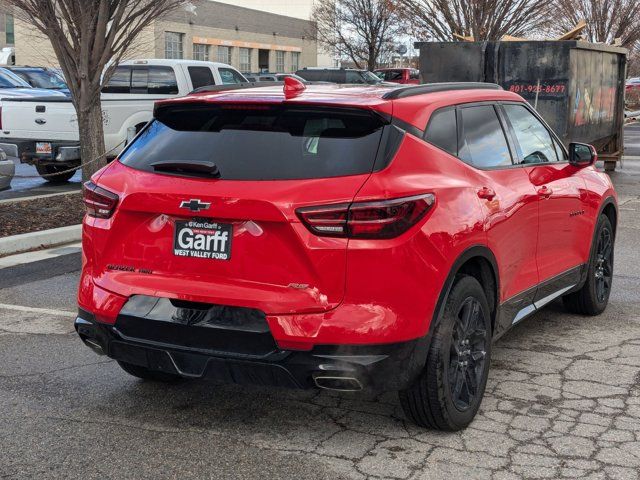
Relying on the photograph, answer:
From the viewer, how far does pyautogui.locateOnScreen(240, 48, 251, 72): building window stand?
197 ft

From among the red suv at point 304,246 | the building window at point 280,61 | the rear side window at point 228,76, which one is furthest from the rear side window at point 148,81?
the building window at point 280,61

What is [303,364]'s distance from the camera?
13.1 feet

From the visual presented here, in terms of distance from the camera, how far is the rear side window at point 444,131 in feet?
15.0

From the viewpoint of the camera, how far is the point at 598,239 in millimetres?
6617

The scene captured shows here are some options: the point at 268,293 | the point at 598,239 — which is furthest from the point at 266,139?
the point at 598,239

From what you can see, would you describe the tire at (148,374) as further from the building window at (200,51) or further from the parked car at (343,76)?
the building window at (200,51)

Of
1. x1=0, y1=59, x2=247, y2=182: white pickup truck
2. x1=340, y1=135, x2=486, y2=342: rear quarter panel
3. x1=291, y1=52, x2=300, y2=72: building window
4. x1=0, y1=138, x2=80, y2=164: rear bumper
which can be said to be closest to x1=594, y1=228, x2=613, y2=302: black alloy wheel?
x1=340, y1=135, x2=486, y2=342: rear quarter panel

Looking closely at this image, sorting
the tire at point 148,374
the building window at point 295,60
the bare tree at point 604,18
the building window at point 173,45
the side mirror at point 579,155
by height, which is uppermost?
the bare tree at point 604,18

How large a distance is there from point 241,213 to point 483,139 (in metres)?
1.70

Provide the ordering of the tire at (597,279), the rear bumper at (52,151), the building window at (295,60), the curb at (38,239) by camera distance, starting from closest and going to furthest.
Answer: the tire at (597,279)
the curb at (38,239)
the rear bumper at (52,151)
the building window at (295,60)

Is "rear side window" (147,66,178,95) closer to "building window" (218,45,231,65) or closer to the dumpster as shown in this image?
the dumpster

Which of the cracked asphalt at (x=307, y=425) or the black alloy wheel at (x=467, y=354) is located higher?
the black alloy wheel at (x=467, y=354)

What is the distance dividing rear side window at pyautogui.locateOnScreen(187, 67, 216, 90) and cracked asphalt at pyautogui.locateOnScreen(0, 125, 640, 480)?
10.7 meters

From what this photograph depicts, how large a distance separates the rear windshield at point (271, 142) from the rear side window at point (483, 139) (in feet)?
2.66
